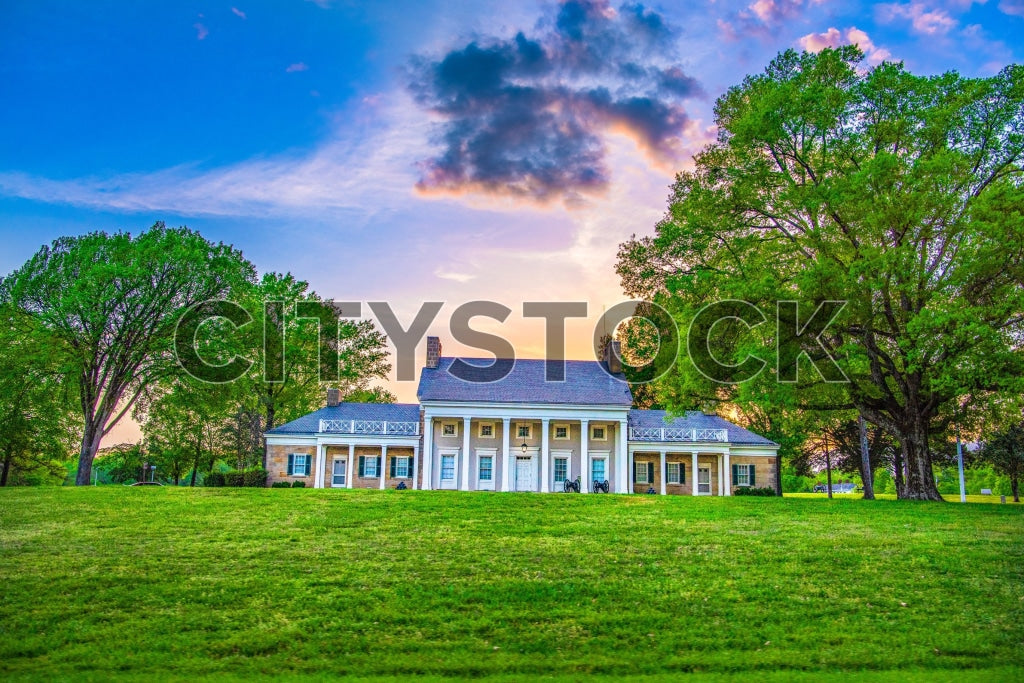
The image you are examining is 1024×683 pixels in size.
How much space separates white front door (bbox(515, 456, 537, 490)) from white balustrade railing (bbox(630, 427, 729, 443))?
216 inches

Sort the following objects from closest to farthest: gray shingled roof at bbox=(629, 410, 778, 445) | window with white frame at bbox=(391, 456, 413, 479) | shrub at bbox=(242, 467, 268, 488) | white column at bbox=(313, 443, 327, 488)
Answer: shrub at bbox=(242, 467, 268, 488)
white column at bbox=(313, 443, 327, 488)
window with white frame at bbox=(391, 456, 413, 479)
gray shingled roof at bbox=(629, 410, 778, 445)

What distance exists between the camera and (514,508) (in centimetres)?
1877

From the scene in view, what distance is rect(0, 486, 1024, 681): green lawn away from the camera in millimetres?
7953

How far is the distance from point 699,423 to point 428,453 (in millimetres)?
14675

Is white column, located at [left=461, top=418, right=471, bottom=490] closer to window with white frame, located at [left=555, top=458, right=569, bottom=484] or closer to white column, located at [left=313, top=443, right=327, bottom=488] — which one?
window with white frame, located at [left=555, top=458, right=569, bottom=484]

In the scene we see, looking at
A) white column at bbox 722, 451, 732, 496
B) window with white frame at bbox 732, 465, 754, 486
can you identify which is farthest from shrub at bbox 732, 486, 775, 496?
window with white frame at bbox 732, 465, 754, 486

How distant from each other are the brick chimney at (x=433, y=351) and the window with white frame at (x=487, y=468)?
5841 mm

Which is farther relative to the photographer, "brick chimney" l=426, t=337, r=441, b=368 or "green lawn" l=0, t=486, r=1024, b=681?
"brick chimney" l=426, t=337, r=441, b=368

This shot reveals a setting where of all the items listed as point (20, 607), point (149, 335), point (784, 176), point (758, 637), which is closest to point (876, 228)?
point (784, 176)

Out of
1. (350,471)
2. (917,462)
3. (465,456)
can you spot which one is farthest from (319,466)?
(917,462)

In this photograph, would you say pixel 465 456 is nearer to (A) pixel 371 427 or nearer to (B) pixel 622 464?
(A) pixel 371 427

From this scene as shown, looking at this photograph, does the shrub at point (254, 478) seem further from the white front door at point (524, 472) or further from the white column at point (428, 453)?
the white front door at point (524, 472)

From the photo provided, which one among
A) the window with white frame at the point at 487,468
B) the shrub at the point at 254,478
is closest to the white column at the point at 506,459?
the window with white frame at the point at 487,468

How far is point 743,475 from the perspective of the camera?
126 ft
